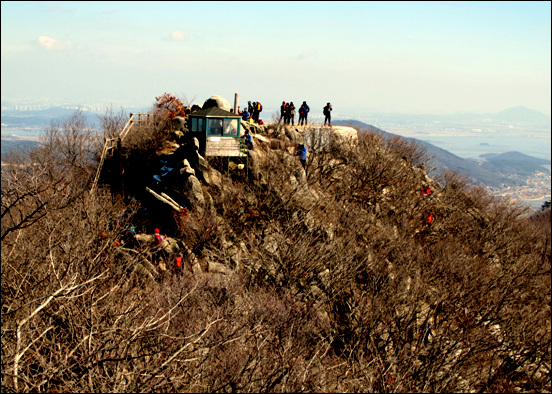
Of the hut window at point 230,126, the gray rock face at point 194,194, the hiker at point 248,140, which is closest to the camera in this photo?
the gray rock face at point 194,194

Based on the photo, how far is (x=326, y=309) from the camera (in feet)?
88.0

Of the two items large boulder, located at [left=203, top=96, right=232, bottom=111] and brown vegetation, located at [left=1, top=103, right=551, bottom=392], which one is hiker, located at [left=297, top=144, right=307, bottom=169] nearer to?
brown vegetation, located at [left=1, top=103, right=551, bottom=392]

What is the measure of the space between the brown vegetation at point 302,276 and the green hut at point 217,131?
2.01 meters

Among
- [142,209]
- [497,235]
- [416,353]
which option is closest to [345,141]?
[497,235]

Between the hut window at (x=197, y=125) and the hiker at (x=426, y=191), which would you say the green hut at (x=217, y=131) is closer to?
the hut window at (x=197, y=125)

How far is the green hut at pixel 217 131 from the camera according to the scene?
2914 centimetres

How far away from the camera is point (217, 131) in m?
29.4

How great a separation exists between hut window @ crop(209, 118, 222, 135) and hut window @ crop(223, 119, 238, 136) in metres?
0.35

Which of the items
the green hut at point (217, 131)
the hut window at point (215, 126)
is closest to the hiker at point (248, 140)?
the green hut at point (217, 131)

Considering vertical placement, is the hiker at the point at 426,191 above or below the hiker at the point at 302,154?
below

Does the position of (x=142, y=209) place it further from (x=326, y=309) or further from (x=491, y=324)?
(x=491, y=324)

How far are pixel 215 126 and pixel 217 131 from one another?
0.37 metres

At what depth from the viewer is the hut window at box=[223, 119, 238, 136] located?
96.4ft

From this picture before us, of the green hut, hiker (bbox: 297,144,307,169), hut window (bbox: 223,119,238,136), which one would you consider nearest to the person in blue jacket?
hiker (bbox: 297,144,307,169)
